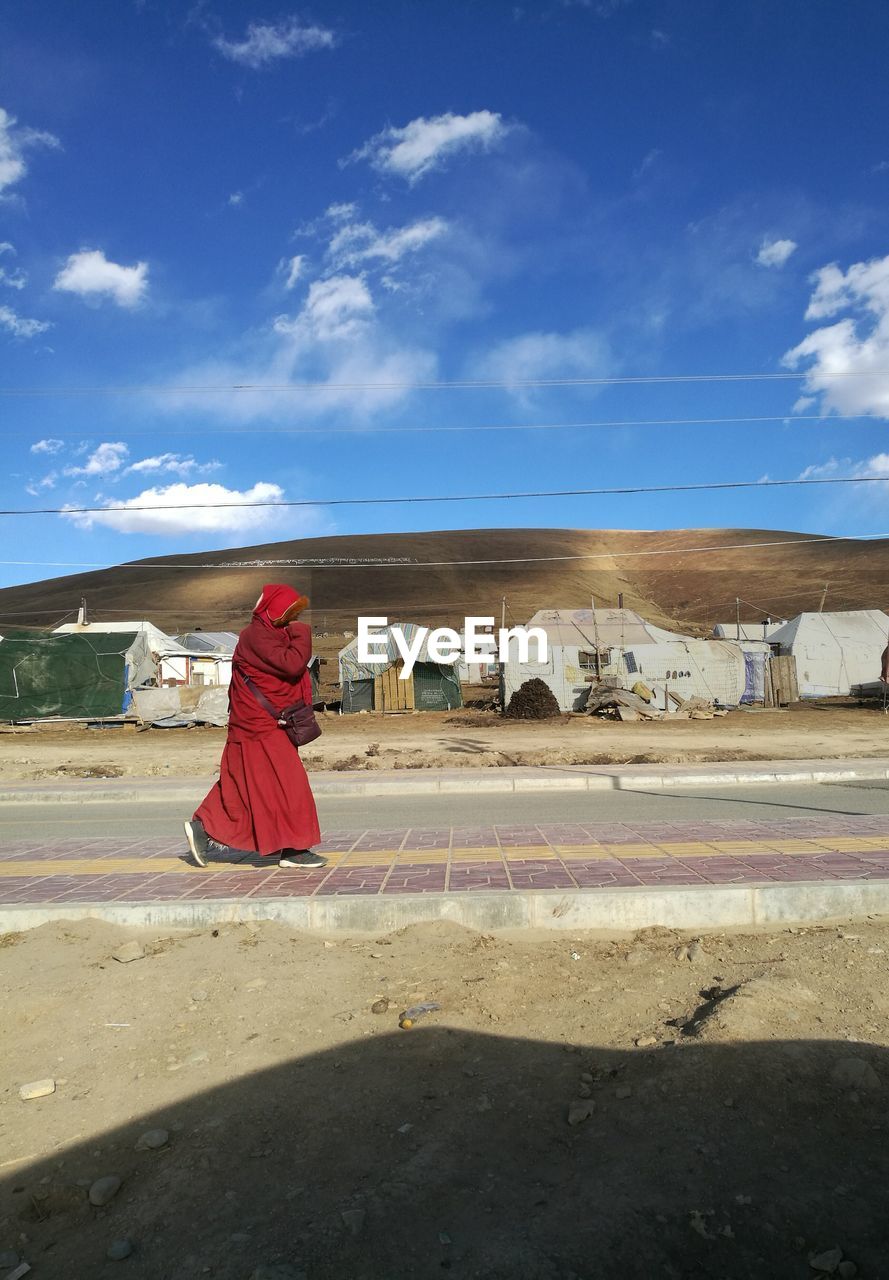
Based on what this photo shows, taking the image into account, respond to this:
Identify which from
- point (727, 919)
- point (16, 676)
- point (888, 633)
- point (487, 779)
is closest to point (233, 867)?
point (727, 919)

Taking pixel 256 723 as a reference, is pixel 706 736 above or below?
below

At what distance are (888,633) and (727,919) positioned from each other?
32.2 meters

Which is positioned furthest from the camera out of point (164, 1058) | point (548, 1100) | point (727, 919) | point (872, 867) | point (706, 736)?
point (706, 736)

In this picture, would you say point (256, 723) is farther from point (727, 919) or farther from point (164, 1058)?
point (727, 919)

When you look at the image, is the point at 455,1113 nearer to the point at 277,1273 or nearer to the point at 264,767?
the point at 277,1273

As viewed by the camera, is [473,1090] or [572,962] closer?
[473,1090]

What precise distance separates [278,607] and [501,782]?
5751mm

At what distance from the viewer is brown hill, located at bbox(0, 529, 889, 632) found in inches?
3204

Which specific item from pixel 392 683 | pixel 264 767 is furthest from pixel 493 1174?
pixel 392 683

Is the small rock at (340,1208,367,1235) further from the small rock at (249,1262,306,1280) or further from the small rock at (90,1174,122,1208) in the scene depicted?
the small rock at (90,1174,122,1208)

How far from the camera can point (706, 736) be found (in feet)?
65.6

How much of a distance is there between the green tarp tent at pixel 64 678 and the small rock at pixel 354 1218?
26.2 meters

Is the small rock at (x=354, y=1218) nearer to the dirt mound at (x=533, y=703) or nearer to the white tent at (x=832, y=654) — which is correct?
the dirt mound at (x=533, y=703)

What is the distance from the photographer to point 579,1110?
8.77 feet
